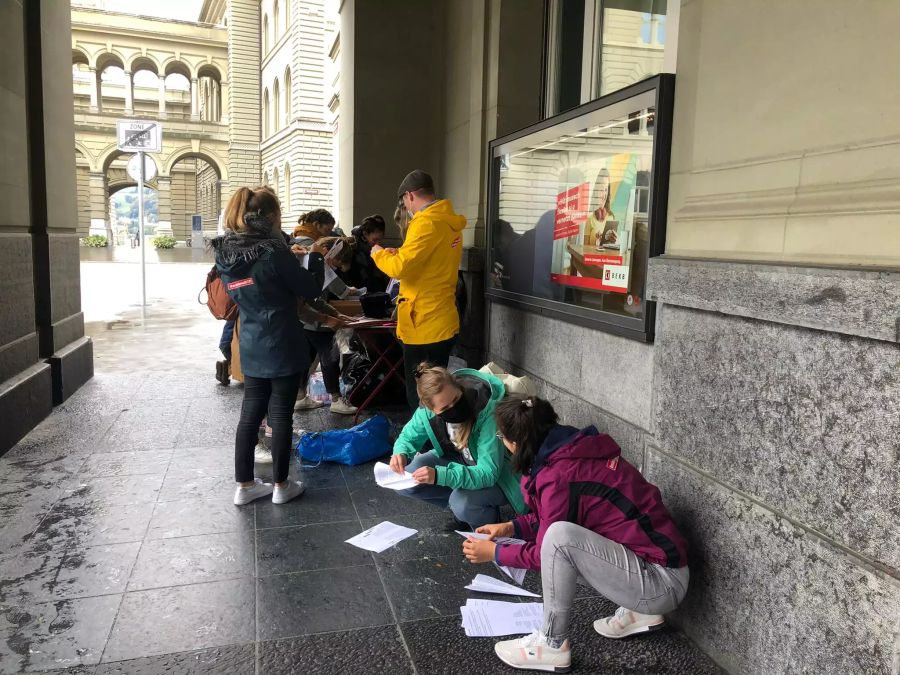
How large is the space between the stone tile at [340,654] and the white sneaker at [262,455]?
2430mm

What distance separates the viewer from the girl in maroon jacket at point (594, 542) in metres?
2.71

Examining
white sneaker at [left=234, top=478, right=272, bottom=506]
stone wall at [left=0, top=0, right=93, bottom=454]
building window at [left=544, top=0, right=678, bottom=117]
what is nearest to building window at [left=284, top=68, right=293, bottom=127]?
stone wall at [left=0, top=0, right=93, bottom=454]

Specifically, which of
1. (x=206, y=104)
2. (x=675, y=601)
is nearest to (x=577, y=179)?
(x=675, y=601)

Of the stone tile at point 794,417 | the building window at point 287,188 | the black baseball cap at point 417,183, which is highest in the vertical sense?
the building window at point 287,188

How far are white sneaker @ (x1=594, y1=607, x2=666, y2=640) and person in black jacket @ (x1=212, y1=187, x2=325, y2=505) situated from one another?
88.4 inches

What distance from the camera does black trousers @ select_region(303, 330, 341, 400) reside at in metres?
6.49

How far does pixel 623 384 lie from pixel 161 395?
520 centimetres

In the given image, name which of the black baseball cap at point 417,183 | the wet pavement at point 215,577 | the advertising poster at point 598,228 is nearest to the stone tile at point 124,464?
the wet pavement at point 215,577

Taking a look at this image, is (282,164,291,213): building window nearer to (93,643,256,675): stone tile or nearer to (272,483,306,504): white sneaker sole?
(272,483,306,504): white sneaker sole

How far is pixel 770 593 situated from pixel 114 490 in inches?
156

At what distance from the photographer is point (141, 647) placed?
2.93m

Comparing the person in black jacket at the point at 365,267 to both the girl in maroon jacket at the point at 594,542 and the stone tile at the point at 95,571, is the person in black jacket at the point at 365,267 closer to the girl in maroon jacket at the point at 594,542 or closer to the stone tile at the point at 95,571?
the stone tile at the point at 95,571

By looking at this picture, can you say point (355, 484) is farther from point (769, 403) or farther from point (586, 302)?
point (769, 403)

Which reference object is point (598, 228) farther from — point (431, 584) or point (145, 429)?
point (145, 429)
